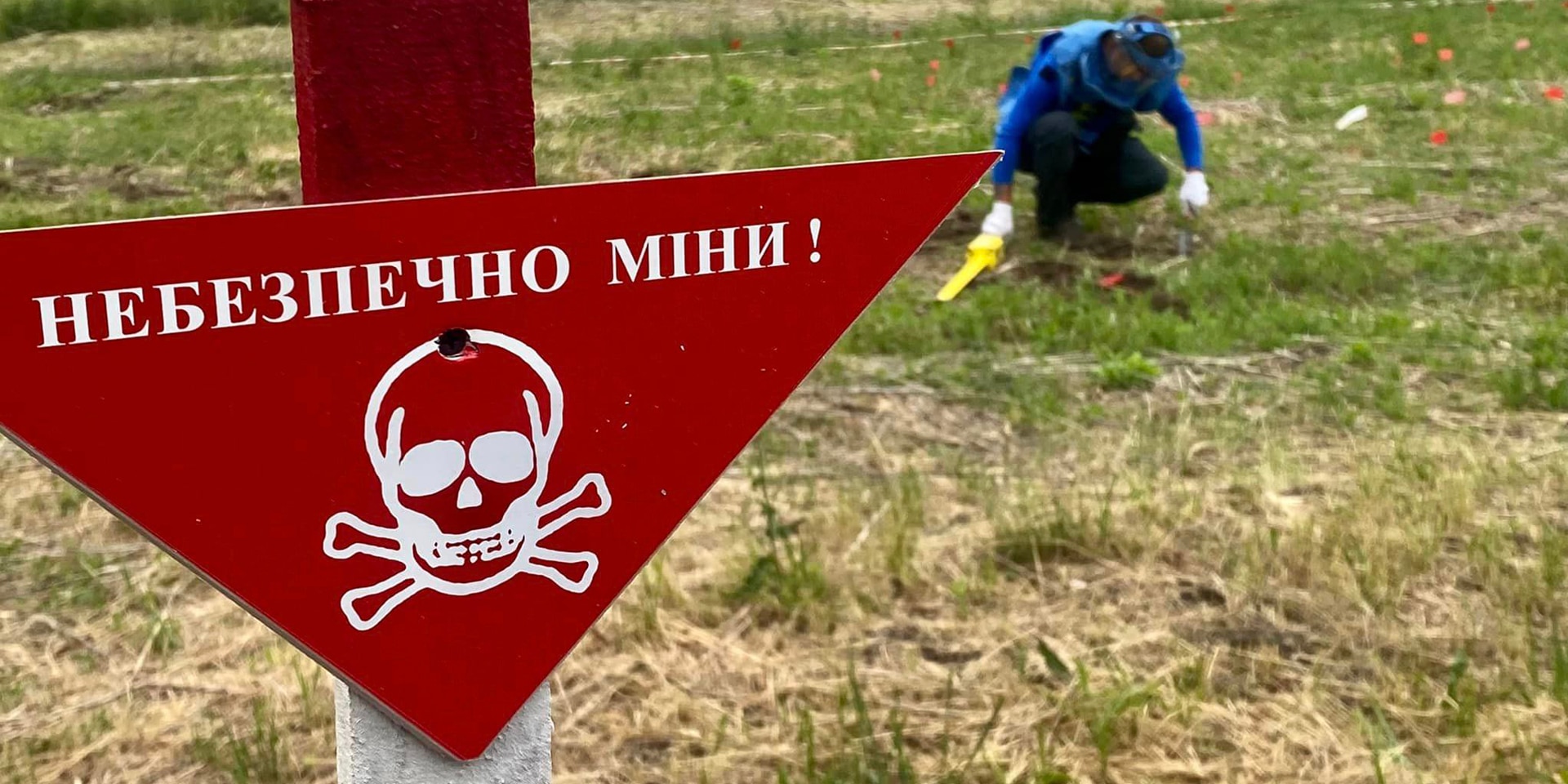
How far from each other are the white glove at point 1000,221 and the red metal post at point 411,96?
4257 millimetres

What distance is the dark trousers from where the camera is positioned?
5.64m

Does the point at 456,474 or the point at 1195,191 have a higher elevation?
the point at 456,474

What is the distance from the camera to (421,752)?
1321 millimetres

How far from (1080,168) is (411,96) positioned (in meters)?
4.88

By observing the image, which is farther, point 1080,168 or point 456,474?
point 1080,168

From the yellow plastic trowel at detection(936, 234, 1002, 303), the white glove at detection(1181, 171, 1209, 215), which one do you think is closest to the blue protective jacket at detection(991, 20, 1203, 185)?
the white glove at detection(1181, 171, 1209, 215)

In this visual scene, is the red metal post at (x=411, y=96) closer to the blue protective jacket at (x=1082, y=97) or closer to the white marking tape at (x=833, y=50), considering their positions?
the blue protective jacket at (x=1082, y=97)

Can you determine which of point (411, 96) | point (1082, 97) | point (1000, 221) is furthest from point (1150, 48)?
point (411, 96)

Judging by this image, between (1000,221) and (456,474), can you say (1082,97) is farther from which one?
(456,474)

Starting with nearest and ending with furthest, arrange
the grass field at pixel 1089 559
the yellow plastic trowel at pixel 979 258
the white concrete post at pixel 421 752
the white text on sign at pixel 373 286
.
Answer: the white text on sign at pixel 373 286, the white concrete post at pixel 421 752, the grass field at pixel 1089 559, the yellow plastic trowel at pixel 979 258

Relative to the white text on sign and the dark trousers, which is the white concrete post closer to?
the white text on sign

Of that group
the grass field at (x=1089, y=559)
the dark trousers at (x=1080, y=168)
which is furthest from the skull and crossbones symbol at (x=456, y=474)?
the dark trousers at (x=1080, y=168)

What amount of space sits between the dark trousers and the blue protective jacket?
5cm

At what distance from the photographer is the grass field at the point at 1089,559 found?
2344 millimetres
